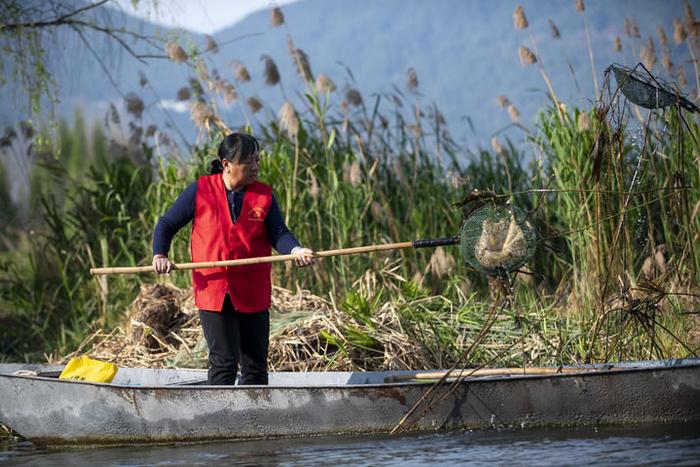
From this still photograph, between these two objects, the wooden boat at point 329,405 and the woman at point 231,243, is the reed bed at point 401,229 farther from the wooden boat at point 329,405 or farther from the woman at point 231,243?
the woman at point 231,243

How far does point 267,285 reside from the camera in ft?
18.7

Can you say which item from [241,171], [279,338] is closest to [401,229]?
[279,338]

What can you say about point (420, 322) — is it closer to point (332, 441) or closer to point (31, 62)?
point (332, 441)

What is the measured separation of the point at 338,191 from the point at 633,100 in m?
2.86

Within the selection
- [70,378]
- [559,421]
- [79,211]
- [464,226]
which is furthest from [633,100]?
[79,211]

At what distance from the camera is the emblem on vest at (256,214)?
564 centimetres

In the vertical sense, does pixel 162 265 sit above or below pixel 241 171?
below

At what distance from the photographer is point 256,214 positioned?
566 cm

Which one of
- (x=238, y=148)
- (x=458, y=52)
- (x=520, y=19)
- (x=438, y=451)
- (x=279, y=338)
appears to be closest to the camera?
(x=438, y=451)

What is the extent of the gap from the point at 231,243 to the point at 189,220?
0.24m

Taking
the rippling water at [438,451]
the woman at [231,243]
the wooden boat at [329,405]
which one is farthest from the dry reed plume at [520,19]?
the rippling water at [438,451]

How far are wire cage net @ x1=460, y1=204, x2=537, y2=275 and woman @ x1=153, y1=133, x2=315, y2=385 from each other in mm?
790

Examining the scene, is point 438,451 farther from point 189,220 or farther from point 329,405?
point 189,220

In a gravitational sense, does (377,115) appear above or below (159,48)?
below
